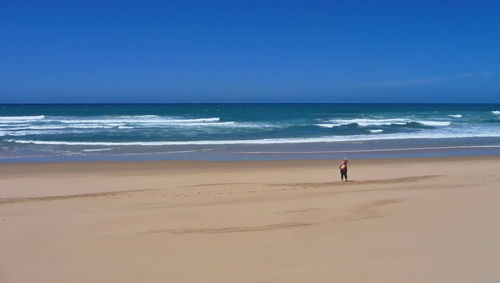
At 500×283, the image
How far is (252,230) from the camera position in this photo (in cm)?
782

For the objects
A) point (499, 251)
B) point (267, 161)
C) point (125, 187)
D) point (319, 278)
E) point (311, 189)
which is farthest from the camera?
point (267, 161)

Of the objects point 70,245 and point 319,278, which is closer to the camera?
point 319,278

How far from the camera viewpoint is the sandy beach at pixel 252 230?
6035mm

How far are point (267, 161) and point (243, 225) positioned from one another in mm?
10083

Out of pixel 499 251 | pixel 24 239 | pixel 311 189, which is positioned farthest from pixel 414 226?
pixel 24 239

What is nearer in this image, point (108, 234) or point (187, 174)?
point (108, 234)

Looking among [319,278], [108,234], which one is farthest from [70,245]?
[319,278]

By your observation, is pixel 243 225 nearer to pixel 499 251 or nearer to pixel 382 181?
pixel 499 251

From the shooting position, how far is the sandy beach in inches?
238

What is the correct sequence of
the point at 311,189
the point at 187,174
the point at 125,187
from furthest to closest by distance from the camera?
the point at 187,174 < the point at 125,187 < the point at 311,189

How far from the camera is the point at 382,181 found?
13.4 m

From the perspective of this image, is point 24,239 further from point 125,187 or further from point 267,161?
point 267,161

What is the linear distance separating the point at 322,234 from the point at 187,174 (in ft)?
27.4

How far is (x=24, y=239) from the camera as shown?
293 inches
